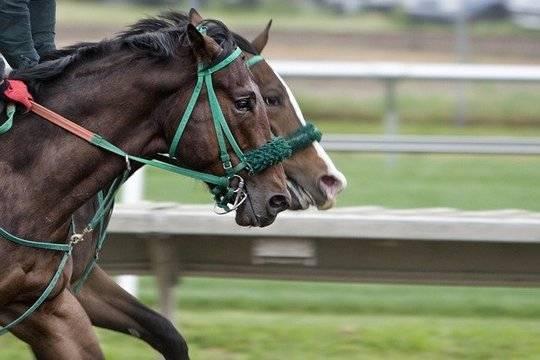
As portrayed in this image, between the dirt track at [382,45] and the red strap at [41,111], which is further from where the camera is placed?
the dirt track at [382,45]

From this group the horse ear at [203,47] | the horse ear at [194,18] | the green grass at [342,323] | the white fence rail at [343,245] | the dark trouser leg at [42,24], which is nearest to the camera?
the horse ear at [203,47]

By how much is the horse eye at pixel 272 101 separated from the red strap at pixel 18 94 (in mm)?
1109

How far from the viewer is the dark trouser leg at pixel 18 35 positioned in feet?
15.3

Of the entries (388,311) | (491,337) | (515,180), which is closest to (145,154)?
(491,337)

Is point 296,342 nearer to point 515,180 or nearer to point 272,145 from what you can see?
point 272,145

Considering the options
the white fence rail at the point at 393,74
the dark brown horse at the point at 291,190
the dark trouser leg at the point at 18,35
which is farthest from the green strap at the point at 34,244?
the white fence rail at the point at 393,74

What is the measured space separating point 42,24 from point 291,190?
3.95 ft

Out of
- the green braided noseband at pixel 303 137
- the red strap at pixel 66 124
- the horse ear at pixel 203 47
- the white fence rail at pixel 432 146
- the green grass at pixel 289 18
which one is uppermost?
the horse ear at pixel 203 47

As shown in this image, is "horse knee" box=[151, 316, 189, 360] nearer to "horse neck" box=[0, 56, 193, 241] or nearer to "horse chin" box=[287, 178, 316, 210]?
"horse chin" box=[287, 178, 316, 210]

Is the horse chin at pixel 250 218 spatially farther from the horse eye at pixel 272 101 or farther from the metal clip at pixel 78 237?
the horse eye at pixel 272 101

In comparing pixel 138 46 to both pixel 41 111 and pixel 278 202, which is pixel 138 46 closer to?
pixel 41 111

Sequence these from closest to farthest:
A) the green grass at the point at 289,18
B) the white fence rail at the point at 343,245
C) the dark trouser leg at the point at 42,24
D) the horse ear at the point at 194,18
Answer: the horse ear at the point at 194,18, the dark trouser leg at the point at 42,24, the white fence rail at the point at 343,245, the green grass at the point at 289,18

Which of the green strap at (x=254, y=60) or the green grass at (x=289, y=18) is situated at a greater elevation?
the green strap at (x=254, y=60)

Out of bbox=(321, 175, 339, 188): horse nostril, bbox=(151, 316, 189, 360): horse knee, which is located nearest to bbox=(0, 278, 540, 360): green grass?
bbox=(151, 316, 189, 360): horse knee
